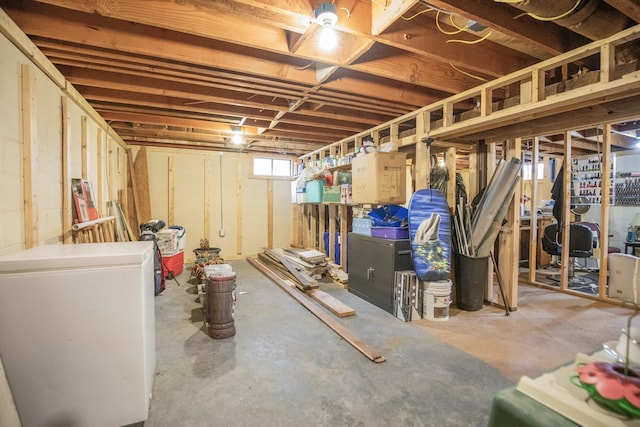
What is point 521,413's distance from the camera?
0.65m

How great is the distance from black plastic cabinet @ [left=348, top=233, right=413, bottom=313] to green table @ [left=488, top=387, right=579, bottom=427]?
2.60m

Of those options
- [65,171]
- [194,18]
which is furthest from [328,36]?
[65,171]

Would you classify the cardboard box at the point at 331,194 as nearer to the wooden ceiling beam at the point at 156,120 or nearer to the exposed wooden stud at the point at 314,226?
the exposed wooden stud at the point at 314,226

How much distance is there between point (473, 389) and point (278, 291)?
267 centimetres

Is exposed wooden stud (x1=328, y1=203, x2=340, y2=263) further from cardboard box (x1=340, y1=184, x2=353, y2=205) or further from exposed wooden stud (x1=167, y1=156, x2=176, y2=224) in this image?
exposed wooden stud (x1=167, y1=156, x2=176, y2=224)

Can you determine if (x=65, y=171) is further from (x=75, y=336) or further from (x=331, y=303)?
(x=331, y=303)

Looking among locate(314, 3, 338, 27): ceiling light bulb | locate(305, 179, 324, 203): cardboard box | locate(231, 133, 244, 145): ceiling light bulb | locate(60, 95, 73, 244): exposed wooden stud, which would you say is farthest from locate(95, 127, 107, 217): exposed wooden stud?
locate(314, 3, 338, 27): ceiling light bulb

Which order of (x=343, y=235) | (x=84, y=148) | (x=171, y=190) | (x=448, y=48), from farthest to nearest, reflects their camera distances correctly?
1. (x=171, y=190)
2. (x=343, y=235)
3. (x=84, y=148)
4. (x=448, y=48)

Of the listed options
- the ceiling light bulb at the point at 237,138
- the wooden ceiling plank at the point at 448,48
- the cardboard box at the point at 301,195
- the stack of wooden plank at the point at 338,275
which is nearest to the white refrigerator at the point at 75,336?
the wooden ceiling plank at the point at 448,48

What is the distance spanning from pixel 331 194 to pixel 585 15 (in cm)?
337

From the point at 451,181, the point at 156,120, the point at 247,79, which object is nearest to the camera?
the point at 247,79

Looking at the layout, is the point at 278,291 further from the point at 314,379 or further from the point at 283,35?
the point at 283,35

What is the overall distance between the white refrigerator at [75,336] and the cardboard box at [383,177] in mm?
2525

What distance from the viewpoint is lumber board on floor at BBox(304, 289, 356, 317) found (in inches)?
127
